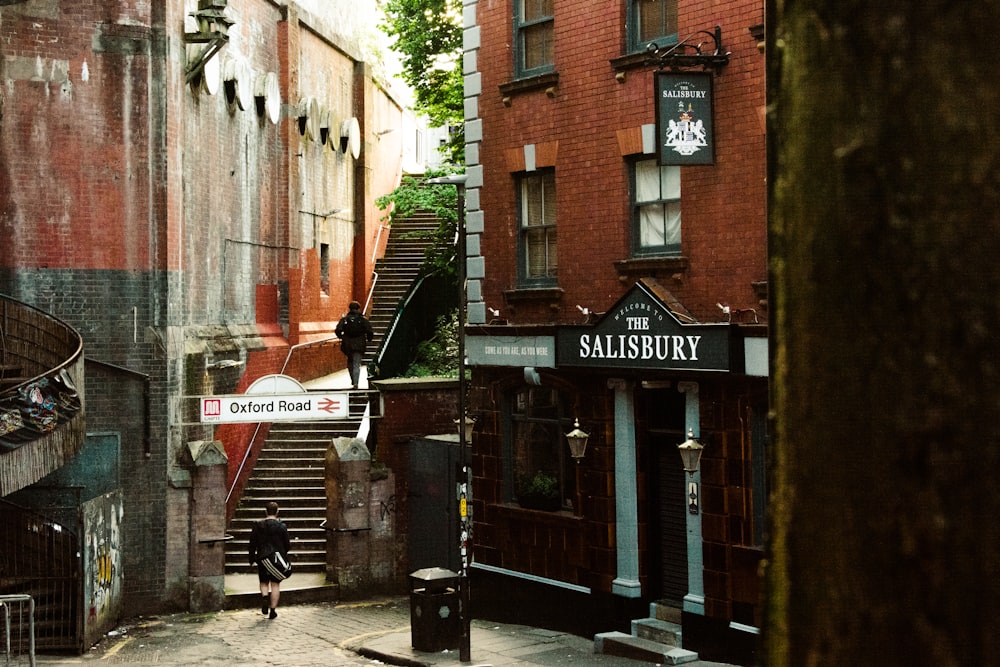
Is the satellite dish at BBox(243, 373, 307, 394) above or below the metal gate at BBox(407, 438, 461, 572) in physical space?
above

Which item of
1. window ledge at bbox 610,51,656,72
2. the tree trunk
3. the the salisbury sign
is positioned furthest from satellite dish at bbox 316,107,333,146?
the tree trunk

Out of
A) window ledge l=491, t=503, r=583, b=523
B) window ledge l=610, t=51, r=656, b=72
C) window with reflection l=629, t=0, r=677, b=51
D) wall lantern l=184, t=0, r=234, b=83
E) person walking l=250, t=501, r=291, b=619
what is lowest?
person walking l=250, t=501, r=291, b=619

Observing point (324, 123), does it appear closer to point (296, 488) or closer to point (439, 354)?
point (439, 354)

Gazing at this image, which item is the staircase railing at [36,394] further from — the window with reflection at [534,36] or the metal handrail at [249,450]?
the window with reflection at [534,36]

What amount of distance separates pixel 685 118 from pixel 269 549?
9.92m

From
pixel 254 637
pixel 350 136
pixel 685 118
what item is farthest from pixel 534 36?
pixel 350 136

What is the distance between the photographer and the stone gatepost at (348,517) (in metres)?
22.8

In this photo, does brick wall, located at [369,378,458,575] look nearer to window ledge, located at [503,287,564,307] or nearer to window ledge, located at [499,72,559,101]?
window ledge, located at [503,287,564,307]

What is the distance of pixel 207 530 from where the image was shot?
21.9m

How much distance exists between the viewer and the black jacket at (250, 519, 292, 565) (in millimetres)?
20781

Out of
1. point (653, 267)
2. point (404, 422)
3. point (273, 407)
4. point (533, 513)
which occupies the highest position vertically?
point (653, 267)

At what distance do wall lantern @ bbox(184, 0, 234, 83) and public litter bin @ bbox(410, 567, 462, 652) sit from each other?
33.9 ft

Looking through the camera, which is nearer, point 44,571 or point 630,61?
point 630,61

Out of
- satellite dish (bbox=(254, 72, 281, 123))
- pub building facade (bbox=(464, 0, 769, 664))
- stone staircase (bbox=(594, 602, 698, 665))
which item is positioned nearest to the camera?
pub building facade (bbox=(464, 0, 769, 664))
